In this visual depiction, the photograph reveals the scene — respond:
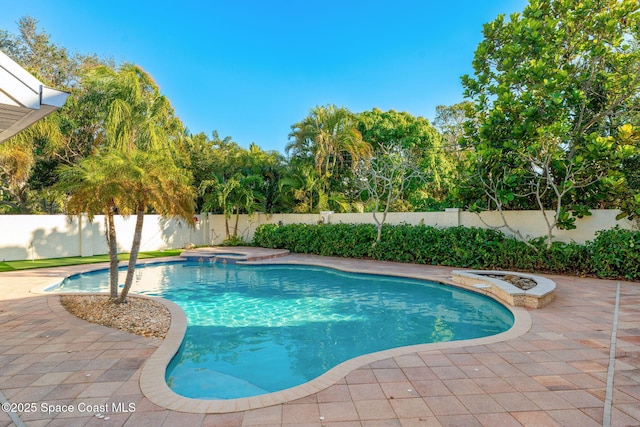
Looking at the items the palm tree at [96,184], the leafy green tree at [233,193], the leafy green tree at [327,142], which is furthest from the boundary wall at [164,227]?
the palm tree at [96,184]

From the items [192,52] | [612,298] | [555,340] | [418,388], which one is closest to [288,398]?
[418,388]

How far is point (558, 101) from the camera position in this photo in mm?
9109

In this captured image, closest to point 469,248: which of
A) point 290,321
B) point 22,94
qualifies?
point 290,321

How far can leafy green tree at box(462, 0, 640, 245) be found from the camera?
368 inches

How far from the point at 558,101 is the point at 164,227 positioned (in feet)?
55.8

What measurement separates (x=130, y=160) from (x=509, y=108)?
10.1 m

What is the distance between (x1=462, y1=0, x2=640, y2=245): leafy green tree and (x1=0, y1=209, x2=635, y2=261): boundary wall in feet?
1.96

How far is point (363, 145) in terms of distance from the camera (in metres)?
16.1

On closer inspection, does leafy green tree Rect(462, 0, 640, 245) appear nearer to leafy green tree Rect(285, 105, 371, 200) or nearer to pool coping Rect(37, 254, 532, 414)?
pool coping Rect(37, 254, 532, 414)

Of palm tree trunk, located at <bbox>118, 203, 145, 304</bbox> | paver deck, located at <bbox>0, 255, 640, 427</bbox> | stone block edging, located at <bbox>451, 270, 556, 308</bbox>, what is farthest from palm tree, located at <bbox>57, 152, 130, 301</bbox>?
stone block edging, located at <bbox>451, 270, 556, 308</bbox>

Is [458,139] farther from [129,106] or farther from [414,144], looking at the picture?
[129,106]

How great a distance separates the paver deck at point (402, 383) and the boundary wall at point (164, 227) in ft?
18.4

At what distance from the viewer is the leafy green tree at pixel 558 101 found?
934 cm

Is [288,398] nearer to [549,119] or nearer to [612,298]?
[612,298]
